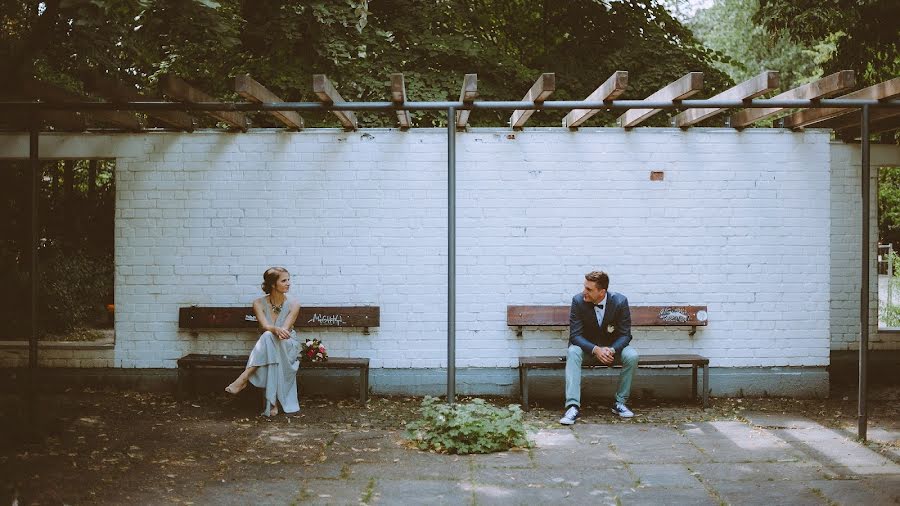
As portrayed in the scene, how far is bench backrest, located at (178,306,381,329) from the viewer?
7.86 meters

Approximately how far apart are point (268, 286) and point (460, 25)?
5927 mm

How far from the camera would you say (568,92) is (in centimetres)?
1138

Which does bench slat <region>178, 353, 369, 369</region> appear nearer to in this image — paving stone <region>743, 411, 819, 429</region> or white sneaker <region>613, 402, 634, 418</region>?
white sneaker <region>613, 402, 634, 418</region>

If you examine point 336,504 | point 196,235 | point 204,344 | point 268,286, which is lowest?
point 336,504

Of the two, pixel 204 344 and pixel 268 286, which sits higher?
pixel 268 286

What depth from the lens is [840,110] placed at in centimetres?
696

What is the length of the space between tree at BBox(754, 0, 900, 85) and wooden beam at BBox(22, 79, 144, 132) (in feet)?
25.7

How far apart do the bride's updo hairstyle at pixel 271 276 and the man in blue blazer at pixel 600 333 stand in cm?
265

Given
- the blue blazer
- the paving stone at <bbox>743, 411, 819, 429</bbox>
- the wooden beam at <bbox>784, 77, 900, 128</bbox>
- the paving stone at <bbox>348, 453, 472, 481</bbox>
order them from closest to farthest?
the paving stone at <bbox>348, 453, 472, 481</bbox> < the wooden beam at <bbox>784, 77, 900, 128</bbox> < the paving stone at <bbox>743, 411, 819, 429</bbox> < the blue blazer

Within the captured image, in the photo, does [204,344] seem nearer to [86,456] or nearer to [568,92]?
[86,456]

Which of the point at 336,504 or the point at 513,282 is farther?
the point at 513,282

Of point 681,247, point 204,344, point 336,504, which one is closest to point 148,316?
point 204,344

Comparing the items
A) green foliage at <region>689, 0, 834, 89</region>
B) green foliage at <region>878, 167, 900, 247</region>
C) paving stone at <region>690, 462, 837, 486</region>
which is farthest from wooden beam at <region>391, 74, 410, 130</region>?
green foliage at <region>689, 0, 834, 89</region>

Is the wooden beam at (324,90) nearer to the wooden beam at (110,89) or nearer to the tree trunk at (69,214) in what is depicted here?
the wooden beam at (110,89)
